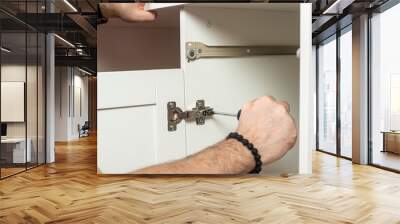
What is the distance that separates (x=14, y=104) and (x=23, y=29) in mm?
1162

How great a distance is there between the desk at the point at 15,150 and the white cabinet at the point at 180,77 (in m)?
2.43

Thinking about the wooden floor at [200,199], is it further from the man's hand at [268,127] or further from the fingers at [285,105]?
the fingers at [285,105]

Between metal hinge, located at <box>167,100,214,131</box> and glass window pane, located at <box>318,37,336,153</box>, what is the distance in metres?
5.97

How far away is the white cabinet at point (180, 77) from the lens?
276 centimetres

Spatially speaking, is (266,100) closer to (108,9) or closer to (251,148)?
(251,148)

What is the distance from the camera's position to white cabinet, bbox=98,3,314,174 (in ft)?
Answer: 9.06

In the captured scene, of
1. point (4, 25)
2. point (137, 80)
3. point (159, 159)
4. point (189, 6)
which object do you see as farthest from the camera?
point (4, 25)

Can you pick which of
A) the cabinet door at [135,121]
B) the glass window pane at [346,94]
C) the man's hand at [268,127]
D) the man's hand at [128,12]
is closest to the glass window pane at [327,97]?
the glass window pane at [346,94]

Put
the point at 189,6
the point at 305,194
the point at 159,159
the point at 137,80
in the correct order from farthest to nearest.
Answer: the point at 305,194 → the point at 159,159 → the point at 137,80 → the point at 189,6

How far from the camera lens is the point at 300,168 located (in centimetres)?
210

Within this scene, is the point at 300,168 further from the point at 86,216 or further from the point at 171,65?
the point at 86,216

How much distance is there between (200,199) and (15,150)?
11.6 feet

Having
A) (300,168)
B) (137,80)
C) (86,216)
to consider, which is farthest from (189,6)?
(86,216)

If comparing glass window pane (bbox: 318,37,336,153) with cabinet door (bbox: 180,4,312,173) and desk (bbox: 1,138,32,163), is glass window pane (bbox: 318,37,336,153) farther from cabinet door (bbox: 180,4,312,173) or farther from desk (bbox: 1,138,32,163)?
desk (bbox: 1,138,32,163)
